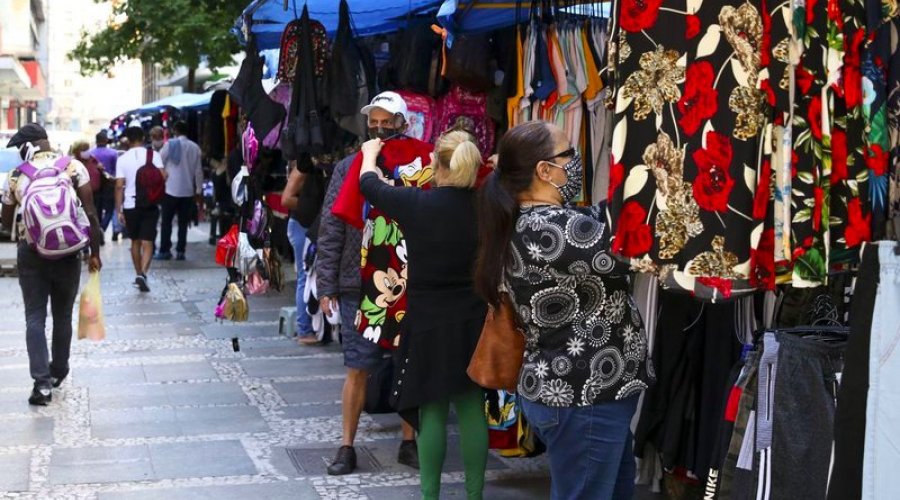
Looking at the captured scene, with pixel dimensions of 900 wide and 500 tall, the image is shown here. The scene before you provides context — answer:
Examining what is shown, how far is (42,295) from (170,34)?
14458 mm

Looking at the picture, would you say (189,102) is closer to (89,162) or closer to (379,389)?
(89,162)

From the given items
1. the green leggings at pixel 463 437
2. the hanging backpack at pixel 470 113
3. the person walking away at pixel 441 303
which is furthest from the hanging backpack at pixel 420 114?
the green leggings at pixel 463 437

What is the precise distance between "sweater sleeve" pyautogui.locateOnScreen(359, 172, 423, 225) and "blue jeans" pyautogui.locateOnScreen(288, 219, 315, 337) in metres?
4.90

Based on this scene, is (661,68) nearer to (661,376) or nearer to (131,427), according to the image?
(661,376)

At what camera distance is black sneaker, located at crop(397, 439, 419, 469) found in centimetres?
666

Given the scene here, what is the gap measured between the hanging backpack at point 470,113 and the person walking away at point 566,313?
10.8 feet

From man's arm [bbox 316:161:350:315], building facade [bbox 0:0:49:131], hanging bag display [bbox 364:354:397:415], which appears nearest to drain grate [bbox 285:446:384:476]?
hanging bag display [bbox 364:354:397:415]

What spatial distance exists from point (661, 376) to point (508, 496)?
1.25m

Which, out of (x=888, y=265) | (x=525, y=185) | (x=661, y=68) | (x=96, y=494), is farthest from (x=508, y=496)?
(x=888, y=265)

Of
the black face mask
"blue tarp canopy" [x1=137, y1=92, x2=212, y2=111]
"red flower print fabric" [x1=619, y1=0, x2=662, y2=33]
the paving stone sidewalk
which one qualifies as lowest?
the paving stone sidewalk

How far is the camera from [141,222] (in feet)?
49.5

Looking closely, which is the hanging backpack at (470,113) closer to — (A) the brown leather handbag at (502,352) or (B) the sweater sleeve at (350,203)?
(B) the sweater sleeve at (350,203)

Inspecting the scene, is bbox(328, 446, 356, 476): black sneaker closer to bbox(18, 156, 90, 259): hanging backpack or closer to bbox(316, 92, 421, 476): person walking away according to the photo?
bbox(316, 92, 421, 476): person walking away

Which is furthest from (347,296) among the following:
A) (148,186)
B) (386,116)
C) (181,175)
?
(181,175)
